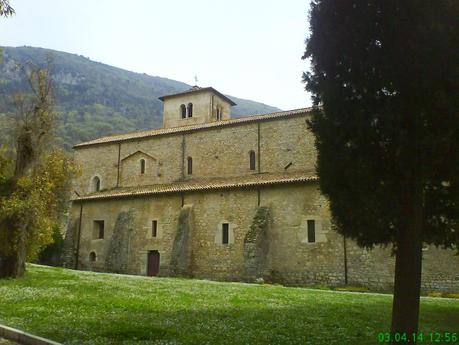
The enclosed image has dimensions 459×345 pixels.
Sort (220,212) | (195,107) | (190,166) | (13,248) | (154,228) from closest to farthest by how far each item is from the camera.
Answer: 1. (13,248)
2. (220,212)
3. (154,228)
4. (190,166)
5. (195,107)

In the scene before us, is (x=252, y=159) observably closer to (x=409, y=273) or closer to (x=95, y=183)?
(x=95, y=183)

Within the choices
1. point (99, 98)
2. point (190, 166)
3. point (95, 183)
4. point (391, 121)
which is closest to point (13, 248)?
point (391, 121)

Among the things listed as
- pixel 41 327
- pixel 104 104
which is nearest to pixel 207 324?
pixel 41 327

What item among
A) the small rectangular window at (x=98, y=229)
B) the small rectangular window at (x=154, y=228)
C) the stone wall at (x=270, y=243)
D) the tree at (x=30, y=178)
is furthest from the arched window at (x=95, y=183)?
the tree at (x=30, y=178)

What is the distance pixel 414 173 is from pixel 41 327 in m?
7.57

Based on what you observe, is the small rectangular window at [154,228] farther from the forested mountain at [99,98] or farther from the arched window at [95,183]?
the forested mountain at [99,98]

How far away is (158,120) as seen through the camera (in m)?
105

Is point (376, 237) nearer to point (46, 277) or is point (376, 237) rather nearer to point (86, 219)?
point (46, 277)

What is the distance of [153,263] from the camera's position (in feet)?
89.3

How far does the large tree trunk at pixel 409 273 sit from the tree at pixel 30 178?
14.1m

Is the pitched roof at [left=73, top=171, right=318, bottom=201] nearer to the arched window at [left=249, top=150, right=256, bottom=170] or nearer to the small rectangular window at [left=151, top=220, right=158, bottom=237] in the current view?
the arched window at [left=249, top=150, right=256, bottom=170]

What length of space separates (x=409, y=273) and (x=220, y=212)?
1837cm

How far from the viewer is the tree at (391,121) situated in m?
7.62

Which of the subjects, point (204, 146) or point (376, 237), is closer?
point (376, 237)
